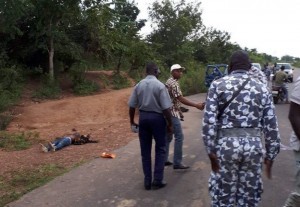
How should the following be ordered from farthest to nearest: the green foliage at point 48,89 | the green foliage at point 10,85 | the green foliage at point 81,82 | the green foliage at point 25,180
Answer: the green foliage at point 81,82 < the green foliage at point 48,89 < the green foliage at point 10,85 < the green foliage at point 25,180

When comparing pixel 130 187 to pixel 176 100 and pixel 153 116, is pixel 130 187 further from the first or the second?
pixel 176 100

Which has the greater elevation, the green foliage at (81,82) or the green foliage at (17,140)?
the green foliage at (81,82)

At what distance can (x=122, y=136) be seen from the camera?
34.3ft

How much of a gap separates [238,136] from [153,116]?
87.4 inches

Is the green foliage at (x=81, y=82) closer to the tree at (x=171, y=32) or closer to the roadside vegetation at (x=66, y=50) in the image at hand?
the roadside vegetation at (x=66, y=50)

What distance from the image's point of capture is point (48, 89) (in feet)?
70.5

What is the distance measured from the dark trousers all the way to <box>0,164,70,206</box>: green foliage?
1.74 meters

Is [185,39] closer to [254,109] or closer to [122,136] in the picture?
[122,136]

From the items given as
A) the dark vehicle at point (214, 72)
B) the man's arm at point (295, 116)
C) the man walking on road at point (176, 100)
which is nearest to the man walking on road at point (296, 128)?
the man's arm at point (295, 116)

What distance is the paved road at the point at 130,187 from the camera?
17.3 ft

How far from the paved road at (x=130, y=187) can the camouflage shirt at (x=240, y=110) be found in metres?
1.84

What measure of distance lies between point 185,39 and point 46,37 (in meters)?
16.2

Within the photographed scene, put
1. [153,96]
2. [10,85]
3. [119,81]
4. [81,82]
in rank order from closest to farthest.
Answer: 1. [153,96]
2. [10,85]
3. [81,82]
4. [119,81]

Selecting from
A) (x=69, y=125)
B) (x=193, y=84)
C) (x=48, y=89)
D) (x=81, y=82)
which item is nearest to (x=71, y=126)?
(x=69, y=125)
